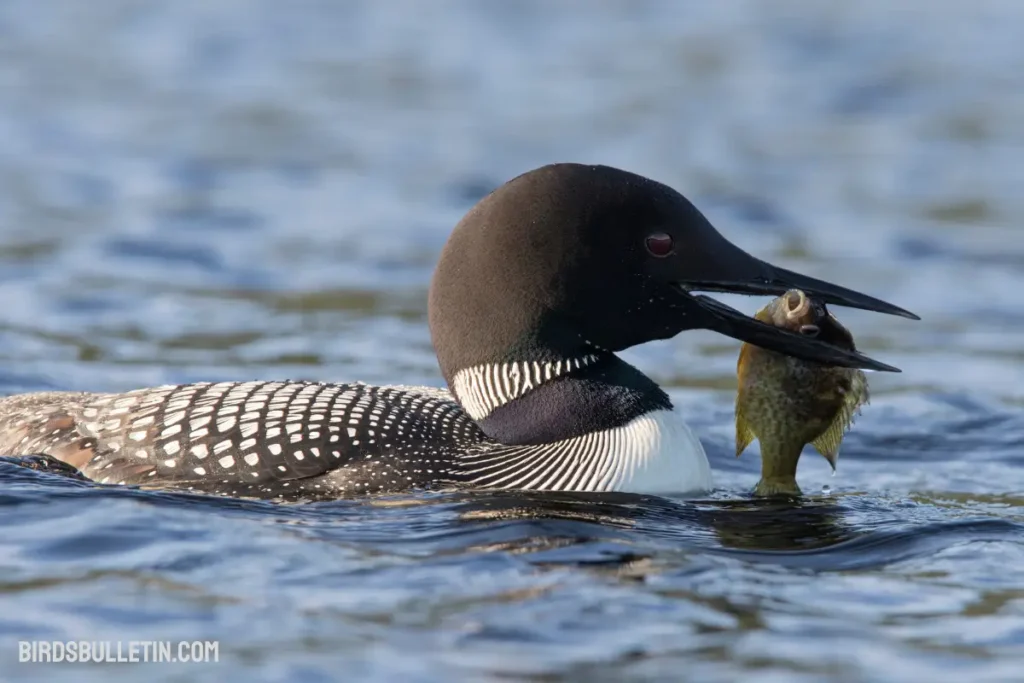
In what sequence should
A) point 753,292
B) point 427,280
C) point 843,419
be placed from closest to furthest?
point 753,292 < point 843,419 < point 427,280

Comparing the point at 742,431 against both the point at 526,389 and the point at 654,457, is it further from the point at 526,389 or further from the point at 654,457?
the point at 526,389

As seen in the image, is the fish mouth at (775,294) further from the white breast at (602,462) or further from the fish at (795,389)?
the white breast at (602,462)

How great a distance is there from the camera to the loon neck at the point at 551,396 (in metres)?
5.30

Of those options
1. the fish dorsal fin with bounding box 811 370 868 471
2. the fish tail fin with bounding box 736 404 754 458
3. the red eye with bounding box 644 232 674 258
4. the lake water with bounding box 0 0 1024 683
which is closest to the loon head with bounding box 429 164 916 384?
the red eye with bounding box 644 232 674 258

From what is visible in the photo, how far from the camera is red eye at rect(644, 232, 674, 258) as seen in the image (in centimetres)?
528

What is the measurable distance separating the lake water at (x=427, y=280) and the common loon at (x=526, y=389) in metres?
0.15

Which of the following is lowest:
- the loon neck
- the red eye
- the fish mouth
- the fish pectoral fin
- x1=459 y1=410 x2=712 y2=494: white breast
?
x1=459 y1=410 x2=712 y2=494: white breast

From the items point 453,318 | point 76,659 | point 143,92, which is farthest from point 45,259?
point 76,659

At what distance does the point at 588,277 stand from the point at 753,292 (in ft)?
1.66

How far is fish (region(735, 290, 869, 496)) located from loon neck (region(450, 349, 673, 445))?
29 cm

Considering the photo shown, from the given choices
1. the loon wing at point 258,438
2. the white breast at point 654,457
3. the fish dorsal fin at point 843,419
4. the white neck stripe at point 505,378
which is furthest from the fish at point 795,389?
the loon wing at point 258,438

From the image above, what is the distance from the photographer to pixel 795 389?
5348mm

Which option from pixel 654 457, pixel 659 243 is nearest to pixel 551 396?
pixel 654 457

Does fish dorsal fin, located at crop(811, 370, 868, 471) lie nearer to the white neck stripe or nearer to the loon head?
the loon head
